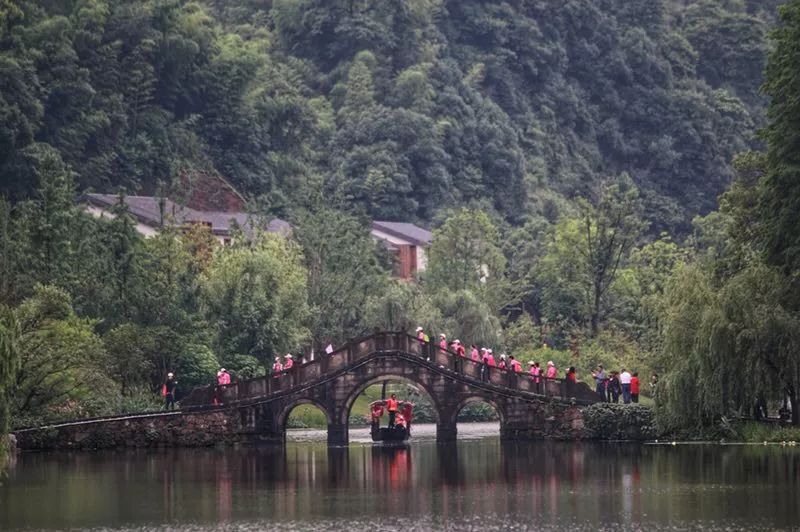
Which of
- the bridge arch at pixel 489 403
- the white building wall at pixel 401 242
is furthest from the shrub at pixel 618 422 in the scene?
the white building wall at pixel 401 242

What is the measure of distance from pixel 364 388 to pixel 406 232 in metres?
51.2

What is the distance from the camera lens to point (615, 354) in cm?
9850

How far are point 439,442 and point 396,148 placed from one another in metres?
63.2

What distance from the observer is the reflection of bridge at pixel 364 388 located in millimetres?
75312

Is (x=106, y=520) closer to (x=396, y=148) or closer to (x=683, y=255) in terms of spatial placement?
(x=683, y=255)

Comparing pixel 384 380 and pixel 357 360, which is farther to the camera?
pixel 384 380

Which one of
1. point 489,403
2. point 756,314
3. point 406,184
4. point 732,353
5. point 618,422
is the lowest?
point 618,422

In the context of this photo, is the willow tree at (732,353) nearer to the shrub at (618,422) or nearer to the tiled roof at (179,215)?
the shrub at (618,422)

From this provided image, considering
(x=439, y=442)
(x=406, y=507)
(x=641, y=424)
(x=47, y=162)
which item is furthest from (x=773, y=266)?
(x=47, y=162)

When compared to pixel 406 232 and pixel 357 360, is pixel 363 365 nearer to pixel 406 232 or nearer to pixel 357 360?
pixel 357 360

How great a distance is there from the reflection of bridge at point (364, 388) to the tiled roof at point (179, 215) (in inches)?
1118

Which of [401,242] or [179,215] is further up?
[179,215]

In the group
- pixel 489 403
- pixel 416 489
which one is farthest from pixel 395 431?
pixel 416 489

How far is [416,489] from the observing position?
Result: 185ft
